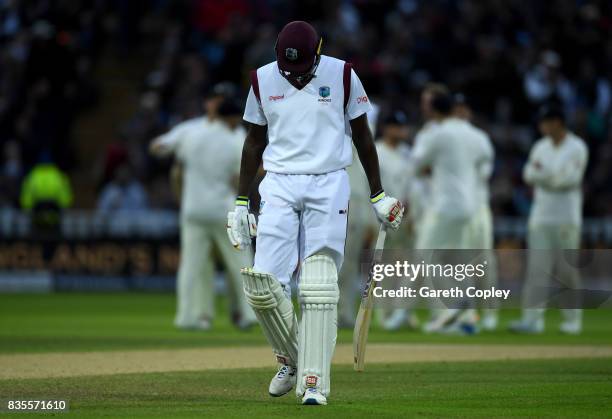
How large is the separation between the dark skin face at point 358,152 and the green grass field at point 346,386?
142 cm

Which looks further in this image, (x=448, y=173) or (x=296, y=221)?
(x=448, y=173)

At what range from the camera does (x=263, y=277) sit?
360 inches

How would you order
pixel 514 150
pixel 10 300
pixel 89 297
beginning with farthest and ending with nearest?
pixel 514 150 → pixel 89 297 → pixel 10 300

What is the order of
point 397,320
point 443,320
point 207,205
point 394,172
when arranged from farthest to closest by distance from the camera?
1. point 394,172
2. point 397,320
3. point 207,205
4. point 443,320

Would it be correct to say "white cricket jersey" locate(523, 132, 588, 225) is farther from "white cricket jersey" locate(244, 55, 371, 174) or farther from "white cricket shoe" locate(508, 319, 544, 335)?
"white cricket jersey" locate(244, 55, 371, 174)

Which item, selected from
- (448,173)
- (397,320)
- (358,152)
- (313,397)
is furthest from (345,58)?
(313,397)

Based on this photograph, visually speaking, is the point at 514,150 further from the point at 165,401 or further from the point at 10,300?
the point at 165,401

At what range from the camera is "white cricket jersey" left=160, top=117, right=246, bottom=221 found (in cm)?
1748

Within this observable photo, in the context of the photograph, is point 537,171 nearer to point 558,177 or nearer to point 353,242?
point 558,177

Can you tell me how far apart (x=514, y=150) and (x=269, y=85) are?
715 inches

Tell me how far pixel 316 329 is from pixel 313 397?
0.42 meters

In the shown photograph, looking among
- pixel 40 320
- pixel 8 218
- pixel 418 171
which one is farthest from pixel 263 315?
pixel 8 218

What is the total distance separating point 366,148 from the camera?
372 inches

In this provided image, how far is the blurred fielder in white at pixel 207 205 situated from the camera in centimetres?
1742
